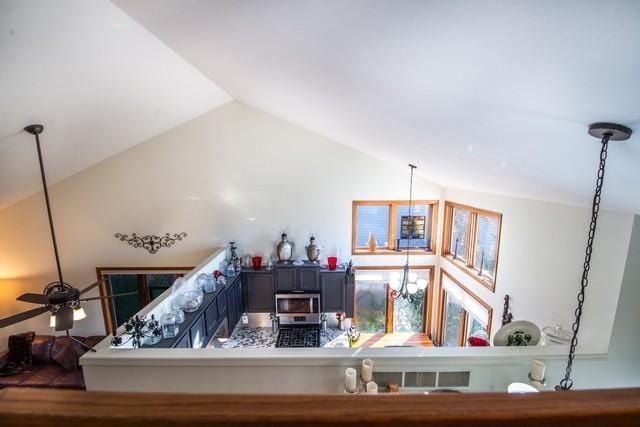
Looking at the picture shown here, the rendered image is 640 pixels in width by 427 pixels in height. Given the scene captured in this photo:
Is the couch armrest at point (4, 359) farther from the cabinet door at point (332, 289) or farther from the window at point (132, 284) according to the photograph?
the cabinet door at point (332, 289)

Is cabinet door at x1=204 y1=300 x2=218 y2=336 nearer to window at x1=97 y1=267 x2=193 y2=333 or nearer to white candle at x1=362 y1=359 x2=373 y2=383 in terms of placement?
window at x1=97 y1=267 x2=193 y2=333

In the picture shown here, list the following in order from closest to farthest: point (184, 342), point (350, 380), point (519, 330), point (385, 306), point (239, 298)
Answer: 1. point (350, 380)
2. point (519, 330)
3. point (184, 342)
4. point (239, 298)
5. point (385, 306)

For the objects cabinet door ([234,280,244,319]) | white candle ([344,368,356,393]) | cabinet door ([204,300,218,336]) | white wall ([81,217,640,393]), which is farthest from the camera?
cabinet door ([234,280,244,319])

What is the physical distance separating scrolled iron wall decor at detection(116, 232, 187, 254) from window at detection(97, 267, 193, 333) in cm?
45

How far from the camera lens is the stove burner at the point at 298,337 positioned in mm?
5309

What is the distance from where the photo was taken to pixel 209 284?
4750 mm

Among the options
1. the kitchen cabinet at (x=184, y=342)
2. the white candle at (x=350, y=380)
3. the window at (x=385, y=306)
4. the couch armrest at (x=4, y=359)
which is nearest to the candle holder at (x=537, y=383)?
the white candle at (x=350, y=380)

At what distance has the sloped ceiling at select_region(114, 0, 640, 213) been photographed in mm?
921

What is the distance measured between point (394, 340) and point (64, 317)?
202 inches

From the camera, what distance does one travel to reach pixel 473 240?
16.9 feet

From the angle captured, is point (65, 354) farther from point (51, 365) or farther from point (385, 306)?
point (385, 306)

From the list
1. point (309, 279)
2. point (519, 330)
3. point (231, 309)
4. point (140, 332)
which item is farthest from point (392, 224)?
point (140, 332)

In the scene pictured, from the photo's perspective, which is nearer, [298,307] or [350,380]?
[350,380]

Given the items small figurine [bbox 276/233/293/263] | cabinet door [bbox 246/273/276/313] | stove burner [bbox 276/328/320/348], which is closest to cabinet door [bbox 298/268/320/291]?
small figurine [bbox 276/233/293/263]
